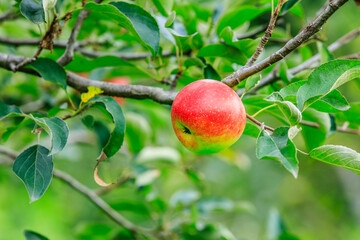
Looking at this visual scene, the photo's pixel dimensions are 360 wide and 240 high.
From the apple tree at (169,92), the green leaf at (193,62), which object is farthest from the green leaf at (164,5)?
the green leaf at (193,62)

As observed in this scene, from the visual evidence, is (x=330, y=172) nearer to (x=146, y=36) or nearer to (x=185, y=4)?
(x=185, y=4)

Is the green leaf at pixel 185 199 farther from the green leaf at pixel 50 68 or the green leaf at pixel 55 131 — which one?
the green leaf at pixel 55 131

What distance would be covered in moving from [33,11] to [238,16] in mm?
650

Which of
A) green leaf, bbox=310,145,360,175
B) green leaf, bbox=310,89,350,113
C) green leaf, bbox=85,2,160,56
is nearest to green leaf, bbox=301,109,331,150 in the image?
green leaf, bbox=310,89,350,113

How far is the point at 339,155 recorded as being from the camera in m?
0.77

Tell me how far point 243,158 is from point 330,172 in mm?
3067

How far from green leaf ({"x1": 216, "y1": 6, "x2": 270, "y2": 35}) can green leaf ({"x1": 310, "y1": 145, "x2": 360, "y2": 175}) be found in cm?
61

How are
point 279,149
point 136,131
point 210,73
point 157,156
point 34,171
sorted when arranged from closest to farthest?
point 279,149 < point 34,171 < point 210,73 < point 136,131 < point 157,156

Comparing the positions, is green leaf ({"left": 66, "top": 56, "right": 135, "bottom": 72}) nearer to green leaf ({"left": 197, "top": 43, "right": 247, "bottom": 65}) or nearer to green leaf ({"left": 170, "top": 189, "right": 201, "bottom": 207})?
green leaf ({"left": 197, "top": 43, "right": 247, "bottom": 65})

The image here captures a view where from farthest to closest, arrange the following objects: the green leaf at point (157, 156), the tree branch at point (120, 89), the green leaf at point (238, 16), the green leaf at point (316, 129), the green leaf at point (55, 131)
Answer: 1. the green leaf at point (157, 156)
2. the green leaf at point (238, 16)
3. the green leaf at point (316, 129)
4. the tree branch at point (120, 89)
5. the green leaf at point (55, 131)

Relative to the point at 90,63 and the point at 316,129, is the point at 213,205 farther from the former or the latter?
the point at 90,63

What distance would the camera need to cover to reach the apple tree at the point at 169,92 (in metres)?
0.81

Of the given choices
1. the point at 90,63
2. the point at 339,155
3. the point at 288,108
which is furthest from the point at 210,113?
the point at 90,63

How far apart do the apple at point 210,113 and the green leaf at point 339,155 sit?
16cm
